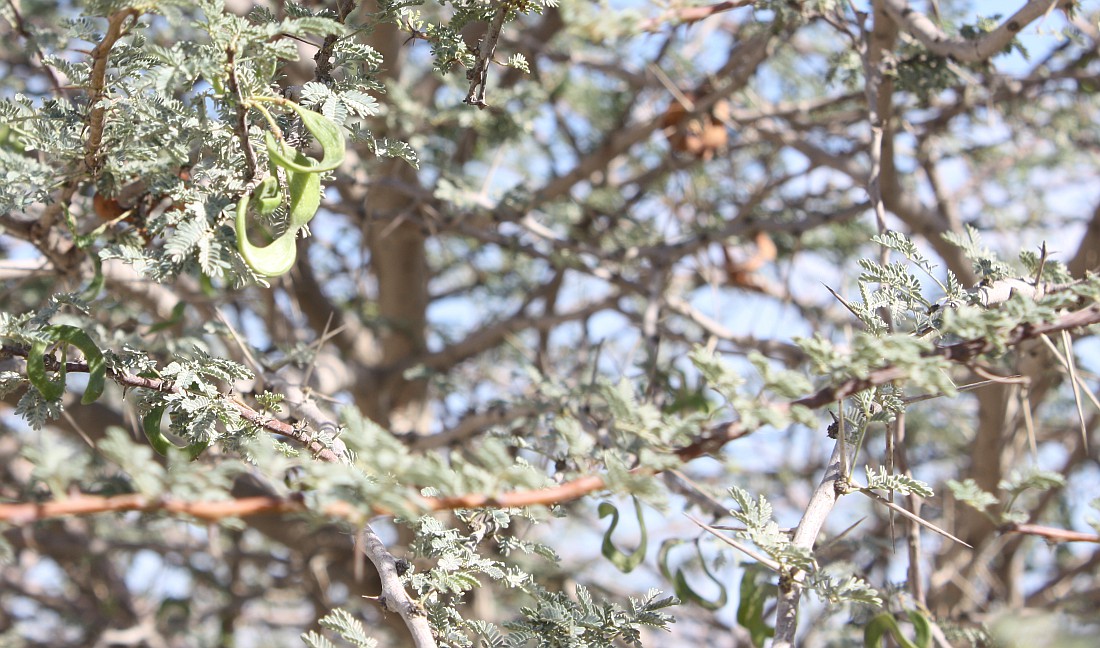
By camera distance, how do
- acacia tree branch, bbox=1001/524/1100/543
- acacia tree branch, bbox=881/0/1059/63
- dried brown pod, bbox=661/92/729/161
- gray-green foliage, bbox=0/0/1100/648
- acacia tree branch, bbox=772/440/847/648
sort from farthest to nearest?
dried brown pod, bbox=661/92/729/161
acacia tree branch, bbox=881/0/1059/63
acacia tree branch, bbox=1001/524/1100/543
acacia tree branch, bbox=772/440/847/648
gray-green foliage, bbox=0/0/1100/648

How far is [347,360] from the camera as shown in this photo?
317 cm

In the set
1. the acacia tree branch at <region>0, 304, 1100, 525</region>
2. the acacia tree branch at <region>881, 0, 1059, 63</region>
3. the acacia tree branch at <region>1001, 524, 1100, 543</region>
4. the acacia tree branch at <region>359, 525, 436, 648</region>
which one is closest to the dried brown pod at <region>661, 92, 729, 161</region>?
the acacia tree branch at <region>881, 0, 1059, 63</region>

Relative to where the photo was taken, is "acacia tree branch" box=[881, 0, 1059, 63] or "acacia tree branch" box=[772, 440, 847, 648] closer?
"acacia tree branch" box=[772, 440, 847, 648]

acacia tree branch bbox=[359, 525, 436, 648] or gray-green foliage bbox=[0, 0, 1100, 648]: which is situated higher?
gray-green foliage bbox=[0, 0, 1100, 648]

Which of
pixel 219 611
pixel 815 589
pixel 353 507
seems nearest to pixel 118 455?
pixel 353 507

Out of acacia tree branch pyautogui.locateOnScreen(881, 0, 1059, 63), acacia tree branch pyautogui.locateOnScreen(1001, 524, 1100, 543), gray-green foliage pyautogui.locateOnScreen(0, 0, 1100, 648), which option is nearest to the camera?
gray-green foliage pyautogui.locateOnScreen(0, 0, 1100, 648)

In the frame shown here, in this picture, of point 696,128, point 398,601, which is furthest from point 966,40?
point 398,601

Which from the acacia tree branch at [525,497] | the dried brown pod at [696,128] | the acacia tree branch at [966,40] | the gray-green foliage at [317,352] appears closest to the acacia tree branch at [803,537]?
the gray-green foliage at [317,352]

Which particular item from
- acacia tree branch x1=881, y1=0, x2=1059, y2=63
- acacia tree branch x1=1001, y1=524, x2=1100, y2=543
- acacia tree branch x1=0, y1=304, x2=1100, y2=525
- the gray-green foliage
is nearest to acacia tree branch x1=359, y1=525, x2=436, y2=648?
the gray-green foliage

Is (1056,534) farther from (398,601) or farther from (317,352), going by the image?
(317,352)

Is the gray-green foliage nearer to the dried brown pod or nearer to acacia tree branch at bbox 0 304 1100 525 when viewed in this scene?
acacia tree branch at bbox 0 304 1100 525

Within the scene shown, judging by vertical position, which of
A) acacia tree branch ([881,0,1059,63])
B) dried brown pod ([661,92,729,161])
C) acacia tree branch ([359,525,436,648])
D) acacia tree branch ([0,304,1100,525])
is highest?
dried brown pod ([661,92,729,161])

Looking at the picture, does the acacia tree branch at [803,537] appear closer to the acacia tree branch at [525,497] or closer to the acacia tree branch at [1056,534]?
the acacia tree branch at [525,497]

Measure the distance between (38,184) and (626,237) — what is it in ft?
6.40
